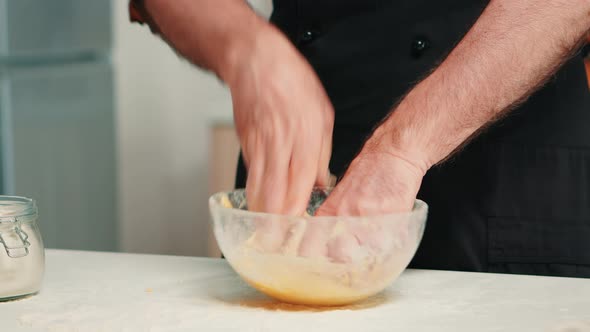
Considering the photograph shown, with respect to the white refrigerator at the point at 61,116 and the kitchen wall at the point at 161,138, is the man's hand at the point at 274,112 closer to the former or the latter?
the white refrigerator at the point at 61,116

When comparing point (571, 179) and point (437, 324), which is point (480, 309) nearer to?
point (437, 324)

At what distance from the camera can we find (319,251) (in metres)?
0.71

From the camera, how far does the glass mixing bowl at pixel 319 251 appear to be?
703mm

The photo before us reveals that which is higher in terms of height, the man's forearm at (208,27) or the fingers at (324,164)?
the man's forearm at (208,27)

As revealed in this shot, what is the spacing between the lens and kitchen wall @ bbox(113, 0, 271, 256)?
81.8 inches

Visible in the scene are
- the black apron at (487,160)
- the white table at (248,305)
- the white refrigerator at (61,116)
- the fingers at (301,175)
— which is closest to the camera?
the white table at (248,305)

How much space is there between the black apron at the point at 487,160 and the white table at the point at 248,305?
0.15 meters

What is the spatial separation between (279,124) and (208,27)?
0.20 meters

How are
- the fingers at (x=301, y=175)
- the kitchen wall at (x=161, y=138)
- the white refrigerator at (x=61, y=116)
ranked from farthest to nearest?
the kitchen wall at (x=161, y=138), the white refrigerator at (x=61, y=116), the fingers at (x=301, y=175)

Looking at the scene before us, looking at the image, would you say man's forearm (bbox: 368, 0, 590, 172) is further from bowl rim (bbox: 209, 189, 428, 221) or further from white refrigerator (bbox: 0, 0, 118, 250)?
white refrigerator (bbox: 0, 0, 118, 250)

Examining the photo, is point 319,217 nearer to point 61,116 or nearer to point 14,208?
point 14,208

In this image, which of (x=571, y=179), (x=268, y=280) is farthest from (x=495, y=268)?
(x=268, y=280)

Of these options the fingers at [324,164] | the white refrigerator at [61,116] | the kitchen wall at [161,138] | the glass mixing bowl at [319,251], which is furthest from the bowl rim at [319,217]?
the kitchen wall at [161,138]

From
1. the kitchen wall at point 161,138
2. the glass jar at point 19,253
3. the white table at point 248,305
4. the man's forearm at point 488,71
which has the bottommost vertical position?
the kitchen wall at point 161,138
